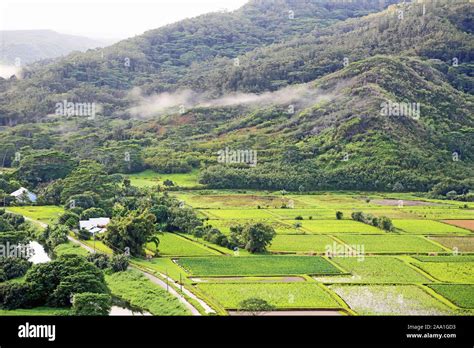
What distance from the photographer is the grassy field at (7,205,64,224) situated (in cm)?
3775

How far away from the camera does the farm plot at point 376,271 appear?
2569 centimetres

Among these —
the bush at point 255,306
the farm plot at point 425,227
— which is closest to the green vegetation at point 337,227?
the farm plot at point 425,227

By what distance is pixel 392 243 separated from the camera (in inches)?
1282

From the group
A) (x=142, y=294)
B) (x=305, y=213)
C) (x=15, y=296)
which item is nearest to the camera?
(x=15, y=296)

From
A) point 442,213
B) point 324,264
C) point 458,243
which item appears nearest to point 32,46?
point 442,213

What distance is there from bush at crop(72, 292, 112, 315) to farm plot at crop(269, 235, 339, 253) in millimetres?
11770

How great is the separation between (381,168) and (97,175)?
23182mm

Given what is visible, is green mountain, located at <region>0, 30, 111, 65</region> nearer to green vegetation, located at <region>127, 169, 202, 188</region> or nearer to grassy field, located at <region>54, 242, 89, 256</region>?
green vegetation, located at <region>127, 169, 202, 188</region>

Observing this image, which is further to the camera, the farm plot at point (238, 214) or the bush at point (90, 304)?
the farm plot at point (238, 214)

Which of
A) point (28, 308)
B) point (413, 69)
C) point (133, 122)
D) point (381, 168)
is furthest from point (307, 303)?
point (133, 122)

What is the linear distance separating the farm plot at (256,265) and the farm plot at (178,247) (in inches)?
48.8

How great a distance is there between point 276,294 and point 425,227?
53.4 ft

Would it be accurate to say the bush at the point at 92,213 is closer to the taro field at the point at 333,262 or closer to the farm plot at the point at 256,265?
the taro field at the point at 333,262

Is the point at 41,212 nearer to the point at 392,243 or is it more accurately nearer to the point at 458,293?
the point at 392,243
